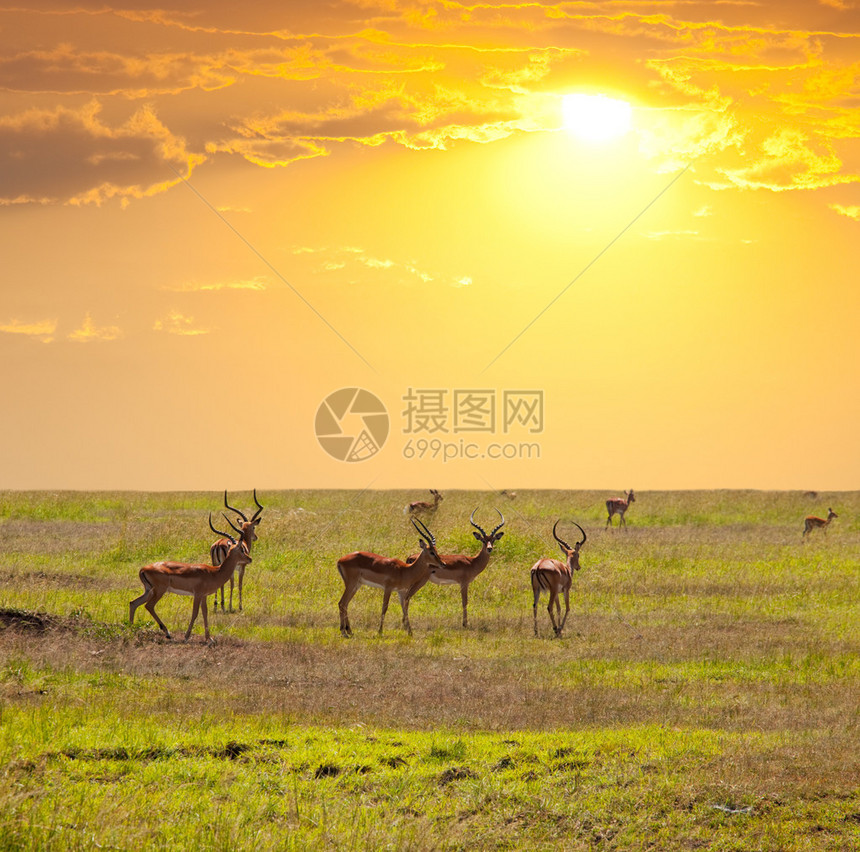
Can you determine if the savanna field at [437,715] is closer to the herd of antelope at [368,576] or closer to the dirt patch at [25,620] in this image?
the dirt patch at [25,620]

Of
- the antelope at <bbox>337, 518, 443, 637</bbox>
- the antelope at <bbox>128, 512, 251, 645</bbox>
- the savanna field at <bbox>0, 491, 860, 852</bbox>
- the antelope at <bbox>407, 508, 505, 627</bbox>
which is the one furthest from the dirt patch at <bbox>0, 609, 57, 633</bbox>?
the antelope at <bbox>407, 508, 505, 627</bbox>

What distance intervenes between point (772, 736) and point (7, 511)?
1365 inches

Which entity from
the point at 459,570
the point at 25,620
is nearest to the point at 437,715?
the point at 25,620

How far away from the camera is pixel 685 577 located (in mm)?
25359

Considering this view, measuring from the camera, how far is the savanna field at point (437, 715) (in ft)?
26.7

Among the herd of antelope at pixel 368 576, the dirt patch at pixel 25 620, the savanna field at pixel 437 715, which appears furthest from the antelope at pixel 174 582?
the dirt patch at pixel 25 620

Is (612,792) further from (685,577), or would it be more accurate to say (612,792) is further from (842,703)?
(685,577)

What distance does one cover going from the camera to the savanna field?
815cm

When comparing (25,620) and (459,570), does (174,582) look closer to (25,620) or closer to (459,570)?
(25,620)

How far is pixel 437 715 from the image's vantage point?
39.5 ft

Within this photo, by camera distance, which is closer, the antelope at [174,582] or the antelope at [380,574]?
the antelope at [174,582]

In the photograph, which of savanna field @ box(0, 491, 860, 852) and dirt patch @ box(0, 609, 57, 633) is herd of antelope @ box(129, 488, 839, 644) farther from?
dirt patch @ box(0, 609, 57, 633)

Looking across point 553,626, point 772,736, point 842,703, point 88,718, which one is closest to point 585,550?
point 553,626

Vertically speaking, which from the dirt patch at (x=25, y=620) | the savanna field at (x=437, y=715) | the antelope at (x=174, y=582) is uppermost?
the antelope at (x=174, y=582)
